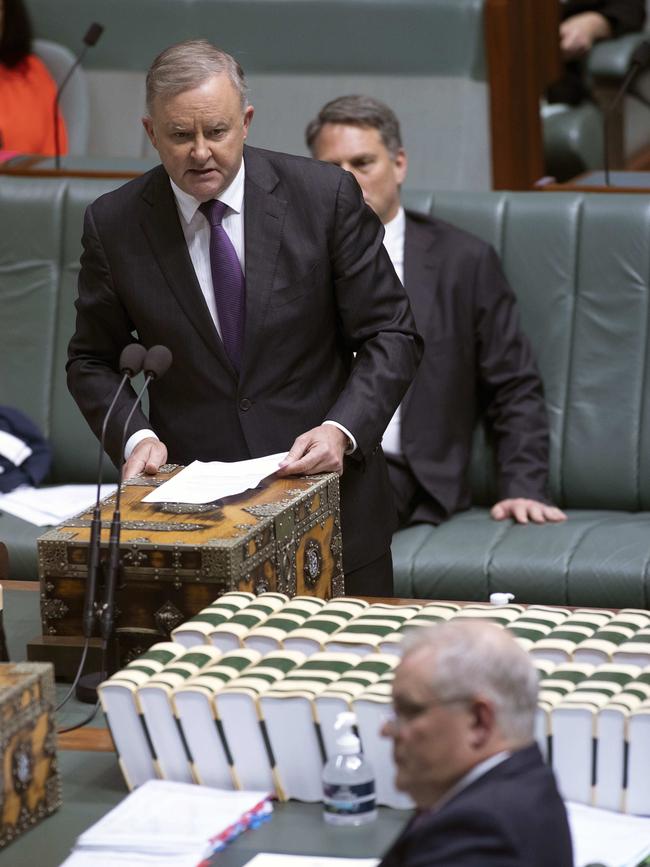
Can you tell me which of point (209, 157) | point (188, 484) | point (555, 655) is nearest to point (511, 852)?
point (555, 655)

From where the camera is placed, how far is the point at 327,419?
2762mm

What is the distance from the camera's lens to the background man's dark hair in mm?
5801

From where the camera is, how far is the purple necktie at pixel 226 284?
113 inches

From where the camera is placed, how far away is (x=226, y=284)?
288 cm

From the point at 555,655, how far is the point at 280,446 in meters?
0.96

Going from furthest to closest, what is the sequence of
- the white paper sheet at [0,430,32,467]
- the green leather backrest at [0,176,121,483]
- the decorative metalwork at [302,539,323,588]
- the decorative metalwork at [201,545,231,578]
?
the green leather backrest at [0,176,121,483]
the white paper sheet at [0,430,32,467]
the decorative metalwork at [302,539,323,588]
the decorative metalwork at [201,545,231,578]

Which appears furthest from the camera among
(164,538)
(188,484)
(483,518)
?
(483,518)

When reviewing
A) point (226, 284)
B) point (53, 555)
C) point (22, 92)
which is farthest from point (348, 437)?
point (22, 92)

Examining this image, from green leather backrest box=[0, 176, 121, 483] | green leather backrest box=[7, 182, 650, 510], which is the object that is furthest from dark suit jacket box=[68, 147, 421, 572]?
green leather backrest box=[0, 176, 121, 483]

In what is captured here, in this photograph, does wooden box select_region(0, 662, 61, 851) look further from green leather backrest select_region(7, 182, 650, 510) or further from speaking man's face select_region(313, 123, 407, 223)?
green leather backrest select_region(7, 182, 650, 510)

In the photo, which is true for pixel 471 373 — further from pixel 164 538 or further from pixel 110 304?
pixel 164 538

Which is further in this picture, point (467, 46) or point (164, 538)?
point (467, 46)

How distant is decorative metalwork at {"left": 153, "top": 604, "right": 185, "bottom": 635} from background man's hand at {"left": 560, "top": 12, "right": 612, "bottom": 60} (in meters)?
4.05

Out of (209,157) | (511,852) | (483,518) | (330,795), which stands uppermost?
(209,157)
